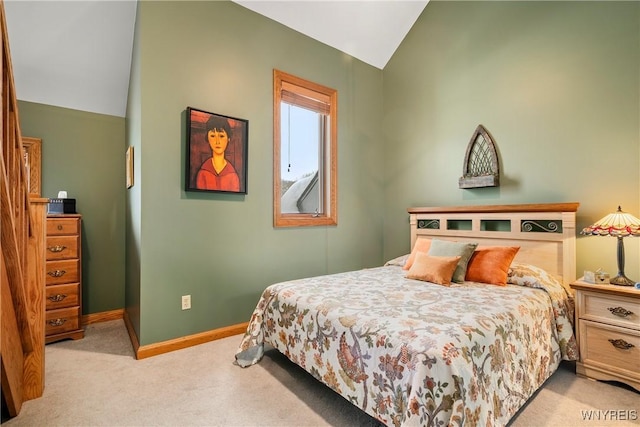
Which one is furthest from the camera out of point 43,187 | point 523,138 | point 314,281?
point 43,187

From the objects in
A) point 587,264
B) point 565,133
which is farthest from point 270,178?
point 587,264

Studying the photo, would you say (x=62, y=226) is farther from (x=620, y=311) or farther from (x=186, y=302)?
(x=620, y=311)

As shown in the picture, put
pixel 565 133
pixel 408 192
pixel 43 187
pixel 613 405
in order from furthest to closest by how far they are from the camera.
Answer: pixel 408 192
pixel 43 187
pixel 565 133
pixel 613 405

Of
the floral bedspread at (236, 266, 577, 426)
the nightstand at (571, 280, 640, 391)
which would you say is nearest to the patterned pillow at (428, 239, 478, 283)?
the floral bedspread at (236, 266, 577, 426)

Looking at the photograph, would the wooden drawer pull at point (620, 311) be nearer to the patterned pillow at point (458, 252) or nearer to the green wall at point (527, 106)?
the green wall at point (527, 106)

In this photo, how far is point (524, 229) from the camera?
8.76 ft

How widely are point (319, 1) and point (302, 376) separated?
3.33 meters

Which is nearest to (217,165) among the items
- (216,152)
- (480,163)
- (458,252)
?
(216,152)

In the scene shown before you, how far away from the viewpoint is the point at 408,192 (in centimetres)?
367

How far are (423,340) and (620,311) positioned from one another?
1507mm

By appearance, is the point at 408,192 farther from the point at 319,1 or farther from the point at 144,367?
the point at 144,367

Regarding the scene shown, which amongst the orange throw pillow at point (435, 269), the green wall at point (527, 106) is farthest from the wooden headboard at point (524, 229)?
the orange throw pillow at point (435, 269)

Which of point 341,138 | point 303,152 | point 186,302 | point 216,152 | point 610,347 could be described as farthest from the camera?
point 341,138

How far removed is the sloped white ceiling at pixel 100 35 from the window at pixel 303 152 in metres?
0.63
